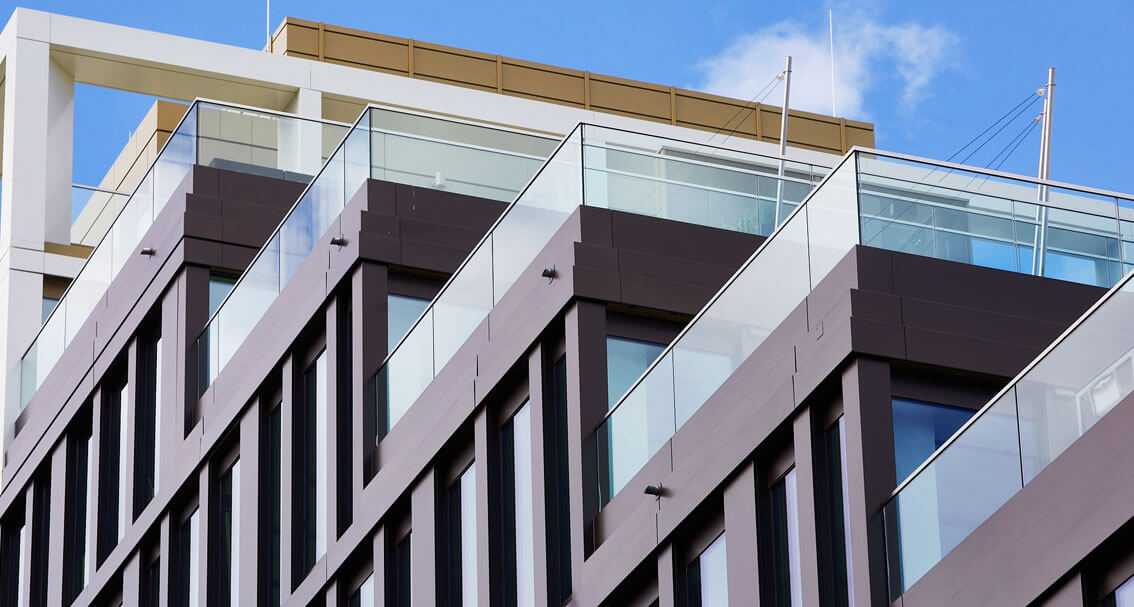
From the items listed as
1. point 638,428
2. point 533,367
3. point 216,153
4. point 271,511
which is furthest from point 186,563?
point 638,428

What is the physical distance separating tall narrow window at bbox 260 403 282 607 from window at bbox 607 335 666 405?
23.4 feet

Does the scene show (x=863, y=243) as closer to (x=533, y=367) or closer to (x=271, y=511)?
(x=533, y=367)

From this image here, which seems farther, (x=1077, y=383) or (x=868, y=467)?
(x=868, y=467)

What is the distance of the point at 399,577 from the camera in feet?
80.8

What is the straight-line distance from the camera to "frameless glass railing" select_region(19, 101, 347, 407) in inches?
1211

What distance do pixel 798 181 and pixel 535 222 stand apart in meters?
2.95

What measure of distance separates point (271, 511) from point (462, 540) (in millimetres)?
5053

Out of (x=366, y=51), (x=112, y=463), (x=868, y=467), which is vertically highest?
(x=366, y=51)

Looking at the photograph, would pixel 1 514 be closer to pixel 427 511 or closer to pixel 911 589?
pixel 427 511

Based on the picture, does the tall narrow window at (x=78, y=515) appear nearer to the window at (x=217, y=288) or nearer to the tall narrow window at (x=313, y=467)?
the window at (x=217, y=288)

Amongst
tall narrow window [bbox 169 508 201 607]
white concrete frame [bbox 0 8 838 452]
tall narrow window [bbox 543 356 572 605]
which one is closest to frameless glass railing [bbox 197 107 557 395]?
tall narrow window [bbox 169 508 201 607]

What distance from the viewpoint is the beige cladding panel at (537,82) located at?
1714 inches

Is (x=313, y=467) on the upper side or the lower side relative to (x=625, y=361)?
upper

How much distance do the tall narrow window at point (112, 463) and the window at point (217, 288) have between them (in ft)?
8.50
